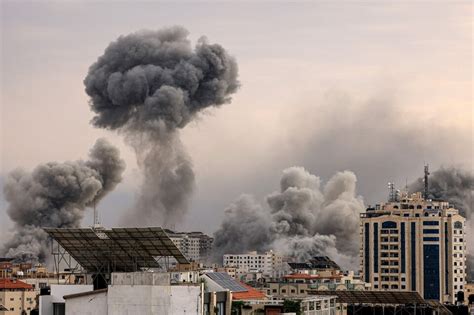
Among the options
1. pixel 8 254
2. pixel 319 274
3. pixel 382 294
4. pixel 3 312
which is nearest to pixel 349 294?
pixel 382 294

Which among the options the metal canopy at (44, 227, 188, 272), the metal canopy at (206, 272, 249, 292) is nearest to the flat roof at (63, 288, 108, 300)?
the metal canopy at (44, 227, 188, 272)

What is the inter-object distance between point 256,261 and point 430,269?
4612 cm

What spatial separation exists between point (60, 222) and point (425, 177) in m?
45.9

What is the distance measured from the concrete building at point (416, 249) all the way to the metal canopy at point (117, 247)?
8305cm

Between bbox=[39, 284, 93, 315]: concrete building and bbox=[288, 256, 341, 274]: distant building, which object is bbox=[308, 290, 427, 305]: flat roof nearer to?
bbox=[39, 284, 93, 315]: concrete building

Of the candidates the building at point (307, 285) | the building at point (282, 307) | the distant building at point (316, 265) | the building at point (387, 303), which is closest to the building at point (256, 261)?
the distant building at point (316, 265)

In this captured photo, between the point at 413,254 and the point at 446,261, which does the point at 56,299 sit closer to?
the point at 446,261

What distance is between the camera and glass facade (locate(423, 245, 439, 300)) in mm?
131125

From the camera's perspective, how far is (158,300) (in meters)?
43.3

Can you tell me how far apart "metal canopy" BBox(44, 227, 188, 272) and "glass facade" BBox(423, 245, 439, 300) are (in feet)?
278

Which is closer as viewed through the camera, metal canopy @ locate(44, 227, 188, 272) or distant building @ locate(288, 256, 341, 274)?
metal canopy @ locate(44, 227, 188, 272)

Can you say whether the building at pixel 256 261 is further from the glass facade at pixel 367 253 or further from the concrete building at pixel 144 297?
the concrete building at pixel 144 297

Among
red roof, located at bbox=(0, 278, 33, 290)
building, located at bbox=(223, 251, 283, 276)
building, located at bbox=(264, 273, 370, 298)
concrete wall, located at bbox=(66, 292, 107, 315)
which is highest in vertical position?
building, located at bbox=(223, 251, 283, 276)

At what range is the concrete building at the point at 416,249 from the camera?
131375mm
